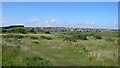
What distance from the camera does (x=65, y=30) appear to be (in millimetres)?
66375

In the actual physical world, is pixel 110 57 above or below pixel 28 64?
below

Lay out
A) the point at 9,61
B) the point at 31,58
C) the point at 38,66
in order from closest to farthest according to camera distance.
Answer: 1. the point at 38,66
2. the point at 9,61
3. the point at 31,58

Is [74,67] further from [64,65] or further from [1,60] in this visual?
[1,60]

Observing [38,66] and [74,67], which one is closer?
[38,66]

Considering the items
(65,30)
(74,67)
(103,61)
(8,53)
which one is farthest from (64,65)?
(65,30)

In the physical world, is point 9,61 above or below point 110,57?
above

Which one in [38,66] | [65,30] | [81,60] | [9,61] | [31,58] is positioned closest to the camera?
[38,66]

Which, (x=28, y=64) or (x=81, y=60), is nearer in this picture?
(x=28, y=64)

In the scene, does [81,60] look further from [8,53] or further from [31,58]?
[8,53]

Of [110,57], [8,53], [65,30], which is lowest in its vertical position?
[65,30]

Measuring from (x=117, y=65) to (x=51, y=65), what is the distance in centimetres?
431

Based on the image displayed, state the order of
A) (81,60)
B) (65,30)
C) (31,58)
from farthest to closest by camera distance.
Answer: (65,30)
(81,60)
(31,58)

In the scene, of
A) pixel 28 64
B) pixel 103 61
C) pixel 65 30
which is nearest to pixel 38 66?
pixel 28 64

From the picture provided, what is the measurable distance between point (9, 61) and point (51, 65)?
2.39 meters
